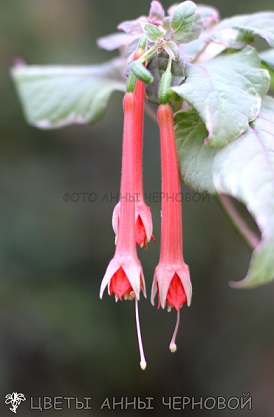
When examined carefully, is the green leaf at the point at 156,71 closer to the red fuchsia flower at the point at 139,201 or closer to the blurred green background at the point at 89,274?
the red fuchsia flower at the point at 139,201

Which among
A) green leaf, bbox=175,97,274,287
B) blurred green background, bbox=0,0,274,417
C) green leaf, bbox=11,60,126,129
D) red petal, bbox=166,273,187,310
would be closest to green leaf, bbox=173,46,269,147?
green leaf, bbox=175,97,274,287

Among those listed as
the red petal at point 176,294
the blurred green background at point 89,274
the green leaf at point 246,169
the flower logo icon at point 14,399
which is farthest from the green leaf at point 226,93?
the flower logo icon at point 14,399

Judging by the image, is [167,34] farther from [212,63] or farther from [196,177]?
[196,177]

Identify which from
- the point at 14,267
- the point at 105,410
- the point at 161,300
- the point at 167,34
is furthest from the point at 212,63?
the point at 105,410

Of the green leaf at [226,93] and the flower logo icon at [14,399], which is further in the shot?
the flower logo icon at [14,399]

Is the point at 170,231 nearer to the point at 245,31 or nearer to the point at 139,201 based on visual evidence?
the point at 139,201

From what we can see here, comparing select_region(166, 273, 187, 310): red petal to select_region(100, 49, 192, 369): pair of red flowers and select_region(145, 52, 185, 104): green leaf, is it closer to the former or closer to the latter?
select_region(100, 49, 192, 369): pair of red flowers

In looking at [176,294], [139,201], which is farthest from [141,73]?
[176,294]
